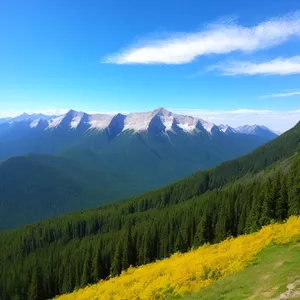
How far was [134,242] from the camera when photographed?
312ft

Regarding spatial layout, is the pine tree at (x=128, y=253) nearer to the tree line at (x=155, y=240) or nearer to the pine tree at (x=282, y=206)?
the tree line at (x=155, y=240)

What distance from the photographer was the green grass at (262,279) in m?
24.6

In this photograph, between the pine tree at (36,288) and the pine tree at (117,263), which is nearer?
the pine tree at (117,263)

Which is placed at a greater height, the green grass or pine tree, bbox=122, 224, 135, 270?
the green grass

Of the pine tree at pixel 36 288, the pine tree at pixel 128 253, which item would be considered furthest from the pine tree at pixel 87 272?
the pine tree at pixel 36 288

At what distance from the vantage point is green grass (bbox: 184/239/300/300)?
24.6 meters

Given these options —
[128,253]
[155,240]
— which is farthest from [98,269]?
[155,240]

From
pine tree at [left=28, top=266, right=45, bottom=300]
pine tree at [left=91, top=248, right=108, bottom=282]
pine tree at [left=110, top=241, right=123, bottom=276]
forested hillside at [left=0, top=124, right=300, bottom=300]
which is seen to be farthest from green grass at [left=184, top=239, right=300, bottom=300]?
pine tree at [left=28, top=266, right=45, bottom=300]

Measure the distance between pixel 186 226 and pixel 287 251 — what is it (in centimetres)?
5897

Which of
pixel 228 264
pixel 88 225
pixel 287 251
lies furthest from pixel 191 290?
pixel 88 225

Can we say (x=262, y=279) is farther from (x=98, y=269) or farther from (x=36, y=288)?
(x=36, y=288)

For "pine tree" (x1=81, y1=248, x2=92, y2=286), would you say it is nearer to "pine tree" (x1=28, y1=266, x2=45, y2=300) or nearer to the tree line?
the tree line

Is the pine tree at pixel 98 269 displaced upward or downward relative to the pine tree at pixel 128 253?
downward

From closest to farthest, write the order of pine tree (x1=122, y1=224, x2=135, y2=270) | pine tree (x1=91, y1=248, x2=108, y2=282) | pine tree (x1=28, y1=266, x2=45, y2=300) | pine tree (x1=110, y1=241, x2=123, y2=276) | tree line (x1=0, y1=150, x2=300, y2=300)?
tree line (x1=0, y1=150, x2=300, y2=300) → pine tree (x1=110, y1=241, x2=123, y2=276) → pine tree (x1=122, y1=224, x2=135, y2=270) → pine tree (x1=91, y1=248, x2=108, y2=282) → pine tree (x1=28, y1=266, x2=45, y2=300)
